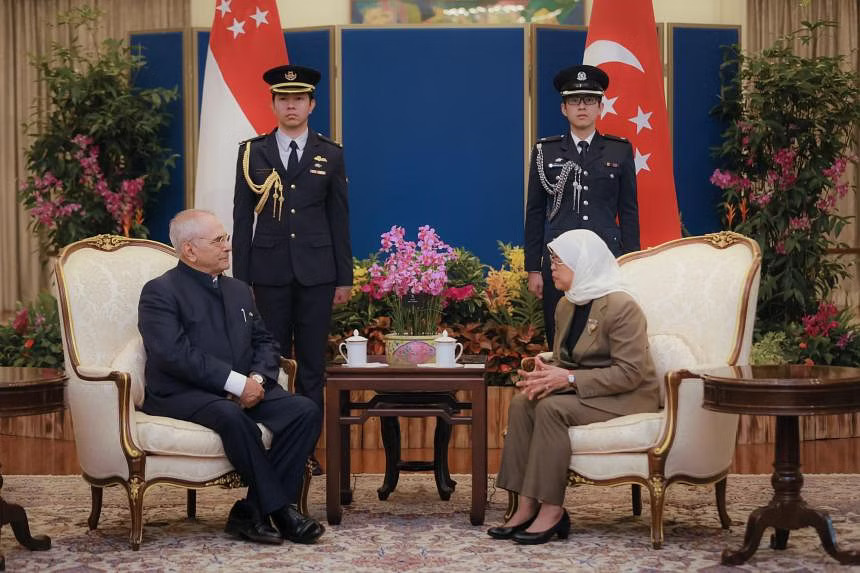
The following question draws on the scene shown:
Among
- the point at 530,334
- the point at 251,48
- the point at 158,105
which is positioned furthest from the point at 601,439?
the point at 158,105

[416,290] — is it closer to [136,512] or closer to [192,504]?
[192,504]

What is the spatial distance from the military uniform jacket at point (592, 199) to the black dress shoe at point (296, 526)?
1799 millimetres

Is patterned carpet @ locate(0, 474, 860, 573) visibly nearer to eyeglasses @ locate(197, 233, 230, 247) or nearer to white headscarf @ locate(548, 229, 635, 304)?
white headscarf @ locate(548, 229, 635, 304)

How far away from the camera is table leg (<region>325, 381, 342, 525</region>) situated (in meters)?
4.58

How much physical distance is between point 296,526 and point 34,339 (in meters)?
3.45

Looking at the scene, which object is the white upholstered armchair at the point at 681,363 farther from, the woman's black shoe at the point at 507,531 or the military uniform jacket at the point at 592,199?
the military uniform jacket at the point at 592,199

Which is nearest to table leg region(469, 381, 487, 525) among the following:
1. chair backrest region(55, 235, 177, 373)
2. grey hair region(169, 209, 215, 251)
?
grey hair region(169, 209, 215, 251)

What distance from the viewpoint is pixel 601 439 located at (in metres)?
4.21

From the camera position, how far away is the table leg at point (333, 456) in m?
4.58

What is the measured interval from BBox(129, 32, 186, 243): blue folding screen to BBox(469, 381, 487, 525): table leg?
4149 mm

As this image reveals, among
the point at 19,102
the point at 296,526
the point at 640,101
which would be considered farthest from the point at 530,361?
the point at 19,102

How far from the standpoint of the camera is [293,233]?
5.41 m

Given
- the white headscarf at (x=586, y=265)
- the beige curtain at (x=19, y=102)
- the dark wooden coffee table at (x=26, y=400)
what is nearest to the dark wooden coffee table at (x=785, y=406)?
the white headscarf at (x=586, y=265)

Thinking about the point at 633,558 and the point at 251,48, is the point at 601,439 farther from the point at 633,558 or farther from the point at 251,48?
the point at 251,48
